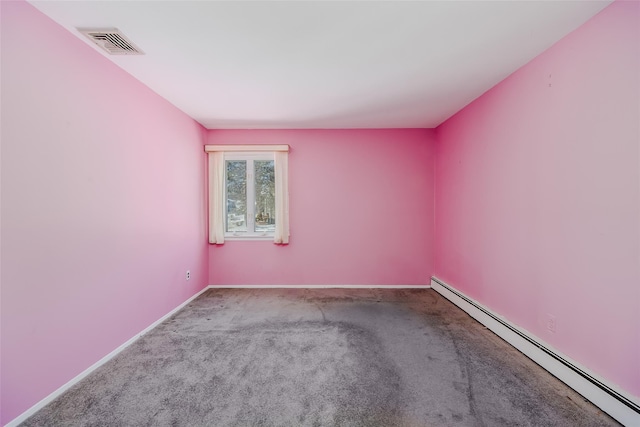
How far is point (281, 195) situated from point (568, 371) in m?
3.52

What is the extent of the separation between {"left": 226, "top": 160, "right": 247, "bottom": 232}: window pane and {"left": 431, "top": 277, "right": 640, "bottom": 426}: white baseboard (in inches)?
137

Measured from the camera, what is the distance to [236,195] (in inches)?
166

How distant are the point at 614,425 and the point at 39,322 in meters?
3.52

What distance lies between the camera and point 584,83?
175 cm

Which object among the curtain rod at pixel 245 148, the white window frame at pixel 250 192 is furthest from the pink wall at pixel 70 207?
the white window frame at pixel 250 192

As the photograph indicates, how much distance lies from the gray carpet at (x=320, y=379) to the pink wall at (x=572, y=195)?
1.50ft

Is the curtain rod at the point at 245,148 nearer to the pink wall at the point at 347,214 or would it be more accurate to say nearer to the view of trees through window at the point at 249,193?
the pink wall at the point at 347,214

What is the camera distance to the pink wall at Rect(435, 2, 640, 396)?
4.95ft

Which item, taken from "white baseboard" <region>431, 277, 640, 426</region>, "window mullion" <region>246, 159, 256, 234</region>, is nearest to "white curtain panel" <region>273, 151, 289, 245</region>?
"window mullion" <region>246, 159, 256, 234</region>

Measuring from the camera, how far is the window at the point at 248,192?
13.2ft

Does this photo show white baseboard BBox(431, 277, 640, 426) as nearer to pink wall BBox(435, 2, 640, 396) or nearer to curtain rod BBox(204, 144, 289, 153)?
pink wall BBox(435, 2, 640, 396)

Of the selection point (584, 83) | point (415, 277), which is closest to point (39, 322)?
point (584, 83)

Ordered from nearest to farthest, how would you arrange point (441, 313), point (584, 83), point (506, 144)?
point (584, 83), point (506, 144), point (441, 313)

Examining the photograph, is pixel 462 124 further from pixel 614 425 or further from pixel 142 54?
pixel 142 54
